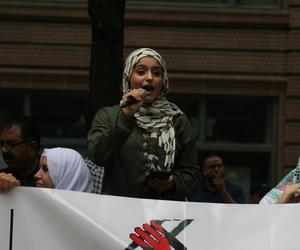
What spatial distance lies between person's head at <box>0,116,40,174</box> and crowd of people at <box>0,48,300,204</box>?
0.58 metres

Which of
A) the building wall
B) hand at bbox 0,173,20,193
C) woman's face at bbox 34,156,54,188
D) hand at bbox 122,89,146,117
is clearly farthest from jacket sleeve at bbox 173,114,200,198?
the building wall

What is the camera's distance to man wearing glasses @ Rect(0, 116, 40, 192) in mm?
5156

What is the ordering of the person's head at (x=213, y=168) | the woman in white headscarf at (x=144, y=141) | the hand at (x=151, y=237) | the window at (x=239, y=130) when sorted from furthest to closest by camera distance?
the window at (x=239, y=130), the person's head at (x=213, y=168), the woman in white headscarf at (x=144, y=141), the hand at (x=151, y=237)

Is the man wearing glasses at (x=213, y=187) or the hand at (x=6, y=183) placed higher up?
the hand at (x=6, y=183)

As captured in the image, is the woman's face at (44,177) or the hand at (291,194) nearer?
the hand at (291,194)

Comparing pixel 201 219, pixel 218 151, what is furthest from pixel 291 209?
pixel 218 151

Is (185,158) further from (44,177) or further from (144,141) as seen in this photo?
(44,177)

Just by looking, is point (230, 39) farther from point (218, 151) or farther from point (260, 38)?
point (218, 151)

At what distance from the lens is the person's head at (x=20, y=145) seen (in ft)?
17.0

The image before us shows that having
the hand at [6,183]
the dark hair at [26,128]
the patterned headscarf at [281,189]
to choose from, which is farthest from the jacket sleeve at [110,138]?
the dark hair at [26,128]

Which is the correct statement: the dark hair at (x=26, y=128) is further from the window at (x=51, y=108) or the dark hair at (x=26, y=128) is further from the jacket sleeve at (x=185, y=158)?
the window at (x=51, y=108)

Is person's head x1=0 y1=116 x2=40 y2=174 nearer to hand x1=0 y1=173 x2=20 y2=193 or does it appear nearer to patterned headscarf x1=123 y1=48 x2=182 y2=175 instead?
patterned headscarf x1=123 y1=48 x2=182 y2=175

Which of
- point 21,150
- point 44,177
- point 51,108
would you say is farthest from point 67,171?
point 51,108

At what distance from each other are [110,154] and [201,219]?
1.83ft
